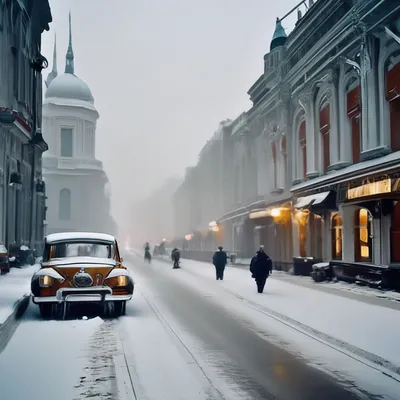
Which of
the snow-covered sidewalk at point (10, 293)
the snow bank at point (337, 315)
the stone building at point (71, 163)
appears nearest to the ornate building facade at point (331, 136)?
the snow bank at point (337, 315)

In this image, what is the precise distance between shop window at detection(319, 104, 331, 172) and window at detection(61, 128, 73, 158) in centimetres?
5854

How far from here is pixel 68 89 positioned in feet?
274

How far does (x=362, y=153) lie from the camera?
2202cm

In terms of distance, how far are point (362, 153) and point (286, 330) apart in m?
11.9

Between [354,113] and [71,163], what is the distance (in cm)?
6115

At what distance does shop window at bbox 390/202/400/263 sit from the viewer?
789 inches

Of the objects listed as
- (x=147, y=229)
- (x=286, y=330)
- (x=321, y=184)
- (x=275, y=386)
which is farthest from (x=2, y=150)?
(x=147, y=229)

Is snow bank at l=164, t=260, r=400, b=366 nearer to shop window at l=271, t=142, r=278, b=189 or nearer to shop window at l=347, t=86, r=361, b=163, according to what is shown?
shop window at l=347, t=86, r=361, b=163

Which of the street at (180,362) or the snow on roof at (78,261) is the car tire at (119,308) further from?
the snow on roof at (78,261)

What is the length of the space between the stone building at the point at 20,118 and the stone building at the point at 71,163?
33.8 metres

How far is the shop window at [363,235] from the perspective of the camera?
22.4 m

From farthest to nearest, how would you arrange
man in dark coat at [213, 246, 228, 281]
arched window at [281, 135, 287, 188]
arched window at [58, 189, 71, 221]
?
arched window at [58, 189, 71, 221], arched window at [281, 135, 287, 188], man in dark coat at [213, 246, 228, 281]

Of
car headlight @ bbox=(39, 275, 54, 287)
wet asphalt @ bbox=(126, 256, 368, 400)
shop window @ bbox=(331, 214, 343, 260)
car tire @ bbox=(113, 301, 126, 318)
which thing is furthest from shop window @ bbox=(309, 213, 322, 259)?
car headlight @ bbox=(39, 275, 54, 287)

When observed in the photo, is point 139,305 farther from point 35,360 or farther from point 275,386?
point 275,386
